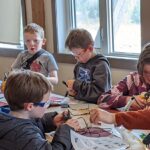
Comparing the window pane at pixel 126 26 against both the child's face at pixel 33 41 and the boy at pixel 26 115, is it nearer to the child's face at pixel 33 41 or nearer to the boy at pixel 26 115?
the child's face at pixel 33 41

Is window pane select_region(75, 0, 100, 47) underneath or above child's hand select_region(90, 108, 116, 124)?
above

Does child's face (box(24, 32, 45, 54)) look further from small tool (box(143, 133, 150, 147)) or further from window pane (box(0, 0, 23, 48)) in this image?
small tool (box(143, 133, 150, 147))

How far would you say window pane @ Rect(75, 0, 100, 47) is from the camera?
3.22 m

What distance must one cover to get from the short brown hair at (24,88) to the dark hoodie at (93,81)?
847 millimetres

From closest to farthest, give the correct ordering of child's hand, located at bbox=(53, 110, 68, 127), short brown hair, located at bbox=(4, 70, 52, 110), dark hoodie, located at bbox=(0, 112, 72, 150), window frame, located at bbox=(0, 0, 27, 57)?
dark hoodie, located at bbox=(0, 112, 72, 150) → short brown hair, located at bbox=(4, 70, 52, 110) → child's hand, located at bbox=(53, 110, 68, 127) → window frame, located at bbox=(0, 0, 27, 57)

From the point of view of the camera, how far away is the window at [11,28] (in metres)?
3.96

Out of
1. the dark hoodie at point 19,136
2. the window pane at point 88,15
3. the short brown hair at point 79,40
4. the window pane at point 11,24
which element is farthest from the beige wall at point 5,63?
the dark hoodie at point 19,136

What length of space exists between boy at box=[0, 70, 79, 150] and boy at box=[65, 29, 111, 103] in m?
0.76

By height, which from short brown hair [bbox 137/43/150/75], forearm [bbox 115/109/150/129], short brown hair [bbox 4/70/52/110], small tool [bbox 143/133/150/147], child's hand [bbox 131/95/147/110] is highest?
short brown hair [bbox 137/43/150/75]

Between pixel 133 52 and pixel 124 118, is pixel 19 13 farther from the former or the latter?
pixel 124 118

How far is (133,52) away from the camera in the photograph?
3016 millimetres

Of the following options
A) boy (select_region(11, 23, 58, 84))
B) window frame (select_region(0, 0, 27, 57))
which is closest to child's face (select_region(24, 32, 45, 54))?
boy (select_region(11, 23, 58, 84))

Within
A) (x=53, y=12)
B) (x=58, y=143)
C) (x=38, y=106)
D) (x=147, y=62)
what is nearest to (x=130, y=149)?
(x=58, y=143)

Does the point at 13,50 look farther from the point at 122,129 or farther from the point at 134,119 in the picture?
the point at 134,119
